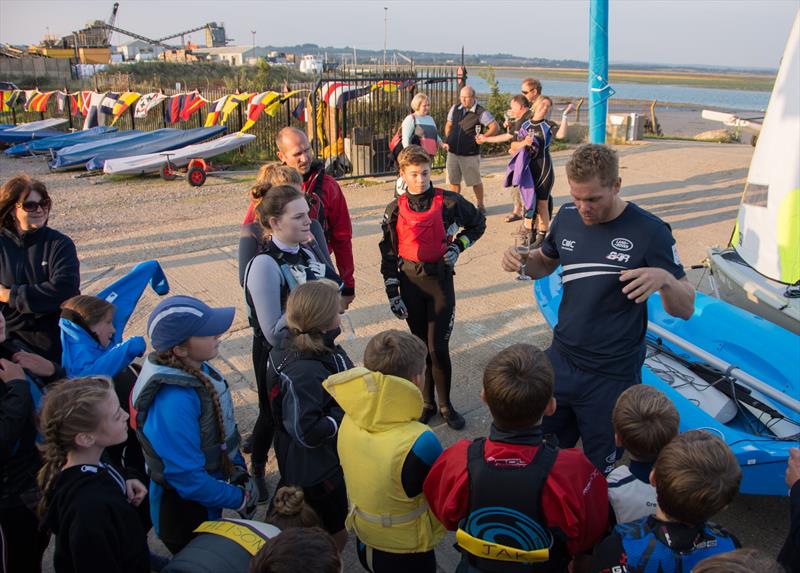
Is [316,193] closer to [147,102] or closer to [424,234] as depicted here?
[424,234]

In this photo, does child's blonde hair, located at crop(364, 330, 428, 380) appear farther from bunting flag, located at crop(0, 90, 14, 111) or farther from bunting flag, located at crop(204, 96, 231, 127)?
bunting flag, located at crop(0, 90, 14, 111)

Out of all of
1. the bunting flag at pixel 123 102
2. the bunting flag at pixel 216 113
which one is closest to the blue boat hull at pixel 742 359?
the bunting flag at pixel 216 113

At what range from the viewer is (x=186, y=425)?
96.2 inches

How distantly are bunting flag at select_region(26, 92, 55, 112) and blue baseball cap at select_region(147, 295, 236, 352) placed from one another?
22025 millimetres

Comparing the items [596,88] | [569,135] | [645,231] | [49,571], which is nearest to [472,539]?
[645,231]

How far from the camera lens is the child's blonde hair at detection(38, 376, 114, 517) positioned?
84.7 inches

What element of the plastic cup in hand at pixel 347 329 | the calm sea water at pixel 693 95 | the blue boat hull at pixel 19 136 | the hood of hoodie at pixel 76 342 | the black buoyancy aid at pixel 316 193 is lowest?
the plastic cup in hand at pixel 347 329

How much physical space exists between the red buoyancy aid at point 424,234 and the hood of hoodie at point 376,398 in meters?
1.81

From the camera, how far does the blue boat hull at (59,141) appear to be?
16438 mm

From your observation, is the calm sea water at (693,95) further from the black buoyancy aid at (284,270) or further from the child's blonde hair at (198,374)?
the child's blonde hair at (198,374)

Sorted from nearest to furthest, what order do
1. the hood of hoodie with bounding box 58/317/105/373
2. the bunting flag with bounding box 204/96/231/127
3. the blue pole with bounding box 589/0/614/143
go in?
the hood of hoodie with bounding box 58/317/105/373 → the blue pole with bounding box 589/0/614/143 → the bunting flag with bounding box 204/96/231/127

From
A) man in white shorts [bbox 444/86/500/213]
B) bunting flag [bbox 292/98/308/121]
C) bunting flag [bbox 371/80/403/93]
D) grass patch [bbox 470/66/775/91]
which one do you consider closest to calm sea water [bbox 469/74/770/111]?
grass patch [bbox 470/66/775/91]

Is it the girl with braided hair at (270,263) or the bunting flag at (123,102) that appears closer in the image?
the girl with braided hair at (270,263)

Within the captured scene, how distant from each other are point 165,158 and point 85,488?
40.3ft
